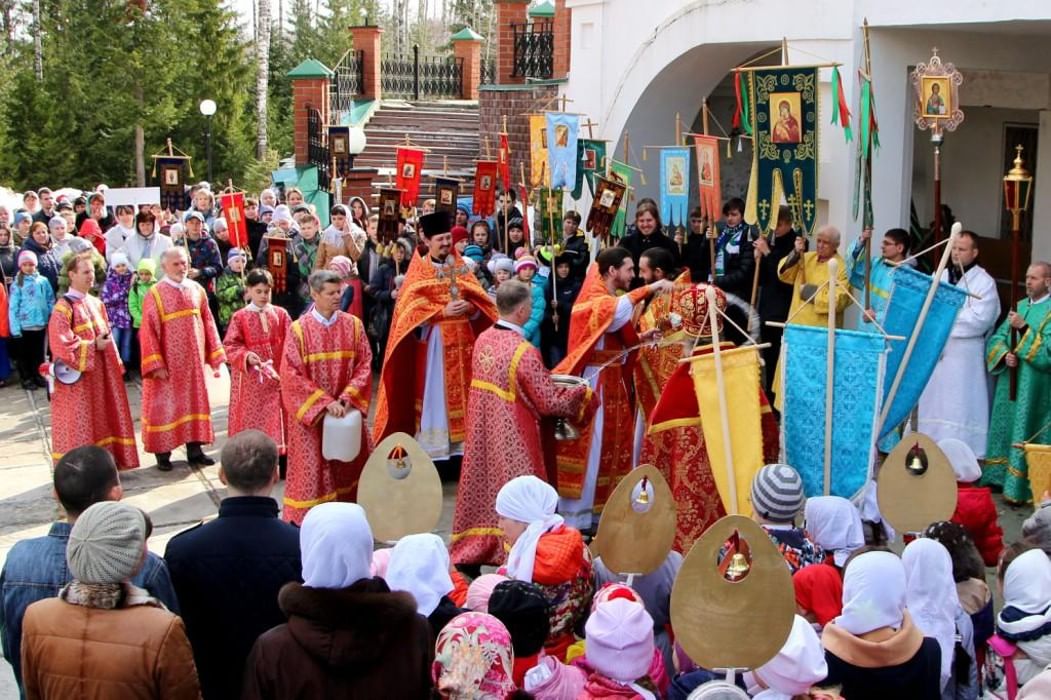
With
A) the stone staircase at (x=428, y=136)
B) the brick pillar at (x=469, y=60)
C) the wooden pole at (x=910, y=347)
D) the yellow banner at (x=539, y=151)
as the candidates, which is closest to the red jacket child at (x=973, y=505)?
the wooden pole at (x=910, y=347)

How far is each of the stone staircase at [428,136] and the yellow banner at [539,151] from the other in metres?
9.88

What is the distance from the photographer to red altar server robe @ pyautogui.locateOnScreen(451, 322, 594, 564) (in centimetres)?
721

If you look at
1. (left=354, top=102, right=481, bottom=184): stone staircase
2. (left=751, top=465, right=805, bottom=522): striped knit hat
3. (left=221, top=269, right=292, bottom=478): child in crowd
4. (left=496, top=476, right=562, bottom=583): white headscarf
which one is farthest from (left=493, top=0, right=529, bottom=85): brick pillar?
(left=496, top=476, right=562, bottom=583): white headscarf

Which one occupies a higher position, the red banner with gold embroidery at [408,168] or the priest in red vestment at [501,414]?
the red banner with gold embroidery at [408,168]

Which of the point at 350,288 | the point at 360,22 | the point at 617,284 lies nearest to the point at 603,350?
the point at 617,284

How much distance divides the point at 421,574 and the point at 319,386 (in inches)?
143

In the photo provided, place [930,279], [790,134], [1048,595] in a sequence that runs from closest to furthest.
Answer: [1048,595], [930,279], [790,134]

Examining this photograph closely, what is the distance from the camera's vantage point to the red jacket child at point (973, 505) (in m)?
6.30

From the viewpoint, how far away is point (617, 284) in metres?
7.94

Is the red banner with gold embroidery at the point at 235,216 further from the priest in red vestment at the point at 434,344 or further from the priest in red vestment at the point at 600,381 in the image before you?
the priest in red vestment at the point at 600,381

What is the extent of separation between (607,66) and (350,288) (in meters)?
4.56

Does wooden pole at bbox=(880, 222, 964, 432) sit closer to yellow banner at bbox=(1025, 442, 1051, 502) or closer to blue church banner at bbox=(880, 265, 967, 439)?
blue church banner at bbox=(880, 265, 967, 439)

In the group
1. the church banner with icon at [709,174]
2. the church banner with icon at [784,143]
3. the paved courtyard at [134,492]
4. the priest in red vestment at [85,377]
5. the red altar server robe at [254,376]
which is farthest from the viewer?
the church banner with icon at [709,174]

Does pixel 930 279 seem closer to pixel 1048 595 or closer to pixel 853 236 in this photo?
pixel 1048 595
